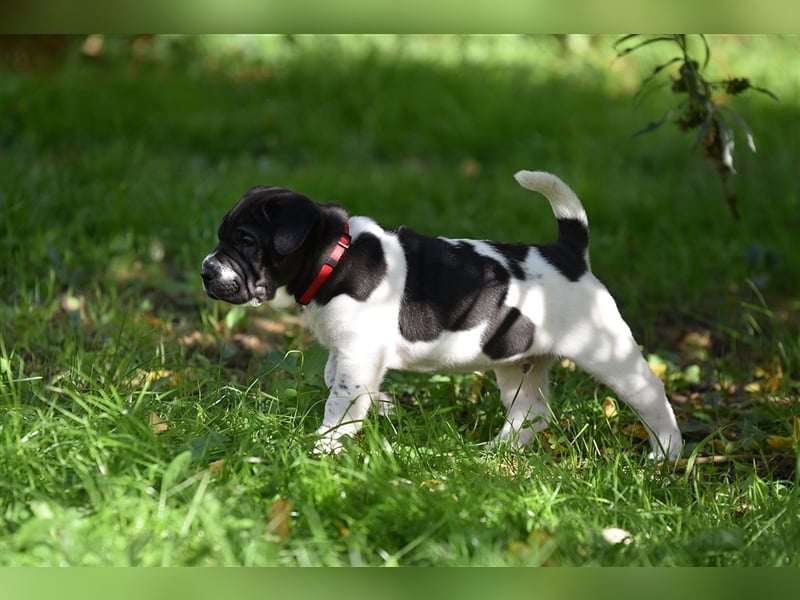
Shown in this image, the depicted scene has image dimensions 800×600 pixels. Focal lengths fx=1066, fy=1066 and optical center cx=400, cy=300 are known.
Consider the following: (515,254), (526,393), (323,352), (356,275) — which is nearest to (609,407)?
(526,393)

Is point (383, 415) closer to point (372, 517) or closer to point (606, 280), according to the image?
point (372, 517)

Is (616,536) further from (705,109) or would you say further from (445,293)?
(705,109)

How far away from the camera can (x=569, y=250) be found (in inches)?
153

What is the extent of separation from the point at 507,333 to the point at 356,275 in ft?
1.85

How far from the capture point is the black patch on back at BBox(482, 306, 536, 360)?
145 inches

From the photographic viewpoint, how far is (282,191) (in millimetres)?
3566

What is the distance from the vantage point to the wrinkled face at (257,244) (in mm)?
3469

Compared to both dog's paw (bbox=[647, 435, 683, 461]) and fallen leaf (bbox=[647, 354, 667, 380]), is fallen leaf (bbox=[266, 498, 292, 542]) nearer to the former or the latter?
dog's paw (bbox=[647, 435, 683, 461])

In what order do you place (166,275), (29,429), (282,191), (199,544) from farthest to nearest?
(166,275) < (282,191) < (29,429) < (199,544)

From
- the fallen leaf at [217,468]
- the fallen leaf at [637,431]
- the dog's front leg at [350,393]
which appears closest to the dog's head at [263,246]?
the dog's front leg at [350,393]

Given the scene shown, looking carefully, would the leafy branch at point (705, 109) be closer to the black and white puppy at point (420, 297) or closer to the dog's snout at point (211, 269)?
the black and white puppy at point (420, 297)

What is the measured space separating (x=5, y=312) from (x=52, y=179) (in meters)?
1.80

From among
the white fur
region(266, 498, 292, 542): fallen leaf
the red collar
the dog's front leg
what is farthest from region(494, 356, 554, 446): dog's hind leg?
region(266, 498, 292, 542): fallen leaf

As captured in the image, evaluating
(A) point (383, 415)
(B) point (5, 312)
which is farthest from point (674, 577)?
(B) point (5, 312)
